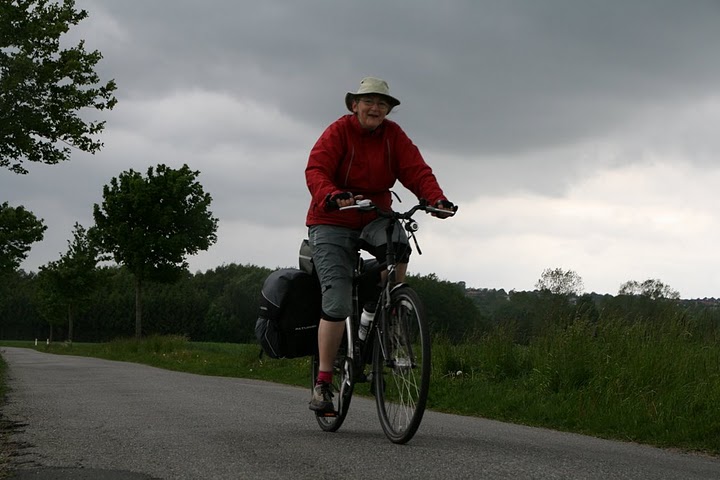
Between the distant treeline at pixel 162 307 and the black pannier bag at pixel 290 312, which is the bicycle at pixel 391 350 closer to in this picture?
the black pannier bag at pixel 290 312

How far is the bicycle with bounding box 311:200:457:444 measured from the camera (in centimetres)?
502

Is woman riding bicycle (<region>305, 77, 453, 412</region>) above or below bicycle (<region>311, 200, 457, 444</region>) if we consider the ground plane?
above

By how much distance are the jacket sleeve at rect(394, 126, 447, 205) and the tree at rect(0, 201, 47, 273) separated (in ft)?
84.5

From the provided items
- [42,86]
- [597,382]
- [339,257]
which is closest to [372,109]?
[339,257]

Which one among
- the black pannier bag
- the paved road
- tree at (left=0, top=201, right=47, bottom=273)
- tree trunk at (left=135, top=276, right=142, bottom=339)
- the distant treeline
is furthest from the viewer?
the distant treeline

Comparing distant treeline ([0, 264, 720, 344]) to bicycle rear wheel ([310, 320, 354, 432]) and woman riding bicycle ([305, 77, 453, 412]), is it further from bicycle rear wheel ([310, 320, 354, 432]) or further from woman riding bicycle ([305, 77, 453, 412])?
woman riding bicycle ([305, 77, 453, 412])

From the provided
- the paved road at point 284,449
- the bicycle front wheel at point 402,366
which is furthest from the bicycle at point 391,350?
the paved road at point 284,449

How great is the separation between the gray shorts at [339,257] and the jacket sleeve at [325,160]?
0.23m

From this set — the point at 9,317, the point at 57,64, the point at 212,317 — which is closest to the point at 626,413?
the point at 57,64

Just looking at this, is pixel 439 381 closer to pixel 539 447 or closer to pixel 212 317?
pixel 539 447

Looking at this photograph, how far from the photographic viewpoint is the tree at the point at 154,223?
133ft

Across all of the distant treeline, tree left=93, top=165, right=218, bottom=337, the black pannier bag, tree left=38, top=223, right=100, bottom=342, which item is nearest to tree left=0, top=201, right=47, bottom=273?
tree left=93, top=165, right=218, bottom=337

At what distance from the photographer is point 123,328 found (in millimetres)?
98062

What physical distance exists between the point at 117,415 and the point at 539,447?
3.55 meters
